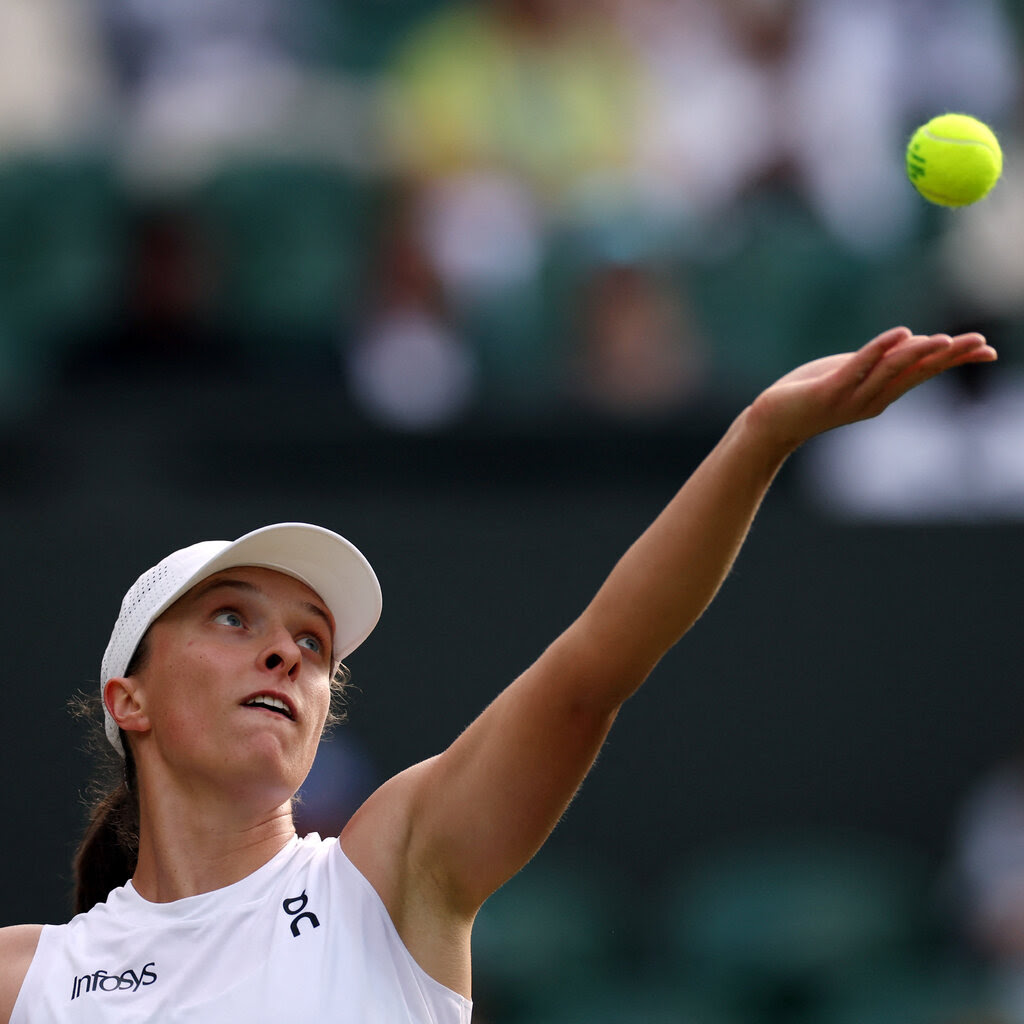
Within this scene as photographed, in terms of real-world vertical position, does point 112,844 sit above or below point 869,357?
below

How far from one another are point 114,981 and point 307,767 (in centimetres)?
39

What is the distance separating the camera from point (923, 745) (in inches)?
224

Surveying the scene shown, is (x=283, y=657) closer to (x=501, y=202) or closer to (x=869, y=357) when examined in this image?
(x=869, y=357)

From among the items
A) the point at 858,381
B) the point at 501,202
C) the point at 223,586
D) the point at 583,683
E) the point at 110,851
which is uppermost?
the point at 501,202

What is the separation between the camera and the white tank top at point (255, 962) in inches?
84.1

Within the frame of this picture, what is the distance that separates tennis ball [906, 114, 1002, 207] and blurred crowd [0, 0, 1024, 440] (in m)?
3.04

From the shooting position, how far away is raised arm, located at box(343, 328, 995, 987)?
2.00m

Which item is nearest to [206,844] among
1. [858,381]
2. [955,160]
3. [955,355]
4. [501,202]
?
[858,381]

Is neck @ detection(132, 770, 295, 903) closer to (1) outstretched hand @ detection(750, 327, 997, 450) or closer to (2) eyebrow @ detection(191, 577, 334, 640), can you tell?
(2) eyebrow @ detection(191, 577, 334, 640)

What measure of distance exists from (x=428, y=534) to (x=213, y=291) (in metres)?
1.39

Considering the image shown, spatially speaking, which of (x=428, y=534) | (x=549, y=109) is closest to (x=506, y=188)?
(x=549, y=109)

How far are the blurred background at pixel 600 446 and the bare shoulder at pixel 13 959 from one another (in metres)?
2.89

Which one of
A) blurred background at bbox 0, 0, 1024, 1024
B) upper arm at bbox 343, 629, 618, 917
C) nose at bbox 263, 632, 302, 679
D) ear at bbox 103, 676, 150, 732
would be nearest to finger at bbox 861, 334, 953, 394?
upper arm at bbox 343, 629, 618, 917

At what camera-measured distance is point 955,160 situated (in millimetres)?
2688
